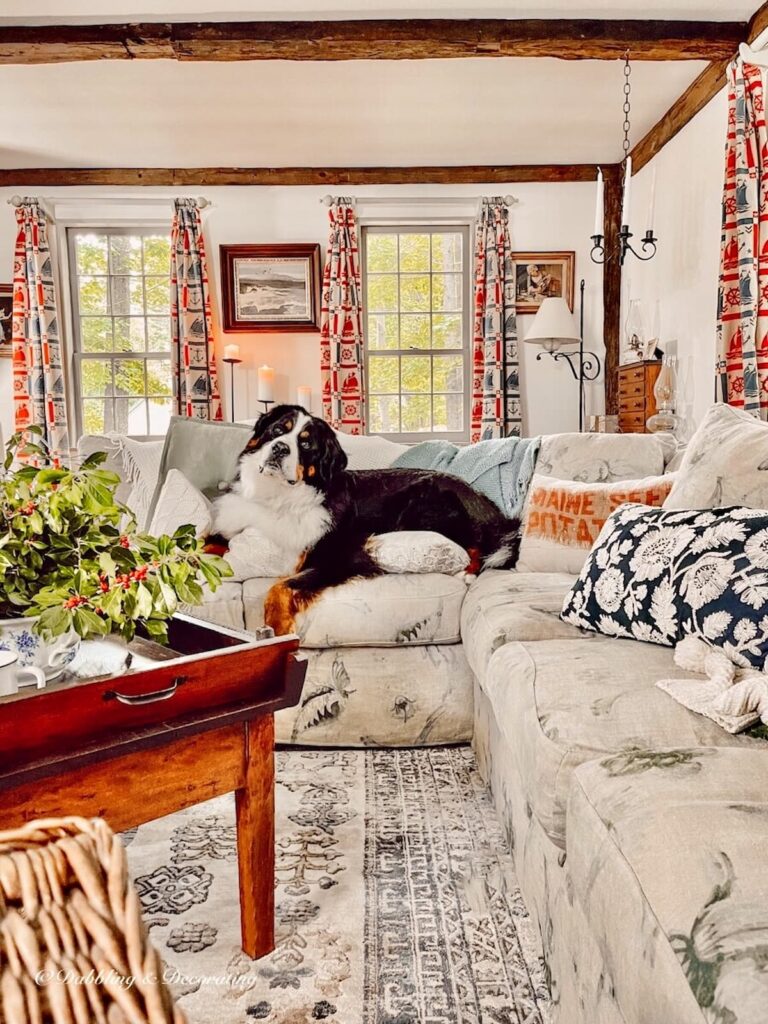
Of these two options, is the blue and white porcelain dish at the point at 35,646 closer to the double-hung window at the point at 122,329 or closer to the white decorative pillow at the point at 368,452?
the white decorative pillow at the point at 368,452

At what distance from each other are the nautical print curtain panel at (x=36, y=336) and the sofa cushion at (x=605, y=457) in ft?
15.1

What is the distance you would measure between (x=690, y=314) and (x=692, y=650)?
3.68m

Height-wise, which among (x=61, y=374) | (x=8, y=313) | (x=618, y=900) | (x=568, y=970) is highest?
(x=8, y=313)

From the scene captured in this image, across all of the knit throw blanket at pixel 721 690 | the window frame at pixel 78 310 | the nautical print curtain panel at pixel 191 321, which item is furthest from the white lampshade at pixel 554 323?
the knit throw blanket at pixel 721 690

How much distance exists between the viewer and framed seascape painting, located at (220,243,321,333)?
613cm

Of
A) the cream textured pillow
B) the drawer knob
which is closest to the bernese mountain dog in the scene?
the cream textured pillow

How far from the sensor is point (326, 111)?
4.88 m

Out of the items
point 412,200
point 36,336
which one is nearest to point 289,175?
point 412,200

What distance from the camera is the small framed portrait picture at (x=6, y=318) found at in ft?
20.5

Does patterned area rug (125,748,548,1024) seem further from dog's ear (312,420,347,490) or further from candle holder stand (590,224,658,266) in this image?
candle holder stand (590,224,658,266)

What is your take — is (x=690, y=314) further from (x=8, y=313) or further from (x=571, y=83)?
(x=8, y=313)

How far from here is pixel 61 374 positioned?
6.22 metres

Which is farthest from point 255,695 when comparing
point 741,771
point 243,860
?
point 741,771

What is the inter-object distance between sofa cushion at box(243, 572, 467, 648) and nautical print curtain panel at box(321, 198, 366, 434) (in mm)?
3745
